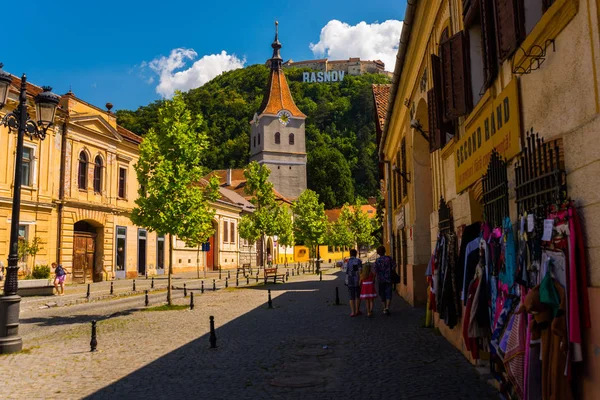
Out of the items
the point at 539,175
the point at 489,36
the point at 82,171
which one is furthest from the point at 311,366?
the point at 82,171

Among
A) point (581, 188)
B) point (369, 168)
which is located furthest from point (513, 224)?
point (369, 168)

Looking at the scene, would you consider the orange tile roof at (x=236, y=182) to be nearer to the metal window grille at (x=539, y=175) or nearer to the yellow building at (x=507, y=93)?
the yellow building at (x=507, y=93)

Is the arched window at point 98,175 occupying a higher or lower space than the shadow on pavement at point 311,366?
higher

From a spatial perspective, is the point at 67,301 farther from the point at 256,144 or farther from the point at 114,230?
the point at 256,144

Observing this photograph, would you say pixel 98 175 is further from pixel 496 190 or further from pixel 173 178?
pixel 496 190

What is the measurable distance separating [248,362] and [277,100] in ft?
273

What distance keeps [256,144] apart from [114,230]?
192 feet

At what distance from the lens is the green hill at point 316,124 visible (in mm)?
102625

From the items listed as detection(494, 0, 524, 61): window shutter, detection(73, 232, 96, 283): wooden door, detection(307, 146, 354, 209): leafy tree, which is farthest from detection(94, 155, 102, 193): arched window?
detection(307, 146, 354, 209): leafy tree

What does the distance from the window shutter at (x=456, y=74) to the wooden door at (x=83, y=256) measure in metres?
27.9

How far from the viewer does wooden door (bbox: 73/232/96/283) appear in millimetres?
30266

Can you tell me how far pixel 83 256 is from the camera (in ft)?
102

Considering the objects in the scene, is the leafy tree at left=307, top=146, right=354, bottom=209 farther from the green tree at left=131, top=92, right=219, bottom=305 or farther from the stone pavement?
the stone pavement

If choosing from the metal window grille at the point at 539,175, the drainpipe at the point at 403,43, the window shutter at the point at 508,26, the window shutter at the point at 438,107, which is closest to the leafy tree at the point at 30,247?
the drainpipe at the point at 403,43
